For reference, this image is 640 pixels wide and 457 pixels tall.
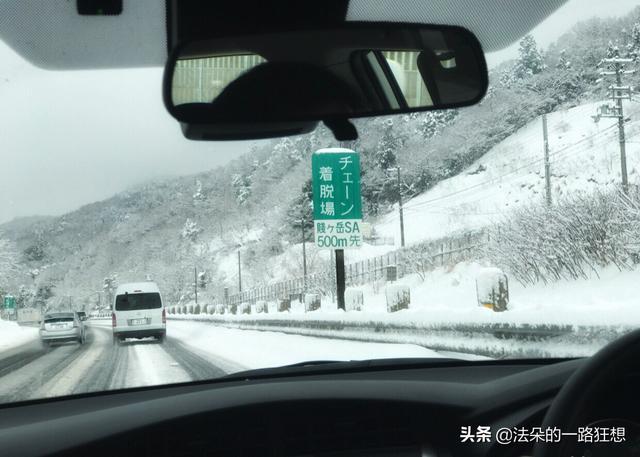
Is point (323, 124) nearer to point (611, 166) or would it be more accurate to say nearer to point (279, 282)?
point (279, 282)

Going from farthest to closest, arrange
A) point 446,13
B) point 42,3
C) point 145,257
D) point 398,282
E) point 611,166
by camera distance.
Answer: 1. point 398,282
2. point 611,166
3. point 446,13
4. point 145,257
5. point 42,3

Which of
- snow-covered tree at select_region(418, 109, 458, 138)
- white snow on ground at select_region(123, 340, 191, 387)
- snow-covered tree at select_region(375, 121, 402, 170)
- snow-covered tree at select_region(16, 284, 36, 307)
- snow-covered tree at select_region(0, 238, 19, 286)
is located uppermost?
snow-covered tree at select_region(418, 109, 458, 138)

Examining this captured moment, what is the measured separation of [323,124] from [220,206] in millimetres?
1630

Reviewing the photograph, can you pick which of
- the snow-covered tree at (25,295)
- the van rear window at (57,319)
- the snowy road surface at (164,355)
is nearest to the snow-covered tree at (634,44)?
the snowy road surface at (164,355)

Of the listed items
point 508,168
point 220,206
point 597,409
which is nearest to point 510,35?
point 508,168

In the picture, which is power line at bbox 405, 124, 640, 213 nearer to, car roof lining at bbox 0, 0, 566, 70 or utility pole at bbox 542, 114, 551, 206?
utility pole at bbox 542, 114, 551, 206

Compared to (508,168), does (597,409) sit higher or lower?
lower

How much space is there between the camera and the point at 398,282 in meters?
5.20

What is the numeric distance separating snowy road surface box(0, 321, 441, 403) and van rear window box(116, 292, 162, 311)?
0.62 feet

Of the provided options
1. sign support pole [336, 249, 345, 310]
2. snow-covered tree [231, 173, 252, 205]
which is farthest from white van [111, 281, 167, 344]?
sign support pole [336, 249, 345, 310]

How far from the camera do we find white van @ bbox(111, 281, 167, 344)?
4.50 m

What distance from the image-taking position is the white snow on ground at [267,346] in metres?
5.40

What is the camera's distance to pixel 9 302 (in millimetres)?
3586

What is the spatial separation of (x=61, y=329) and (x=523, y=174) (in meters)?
3.32
